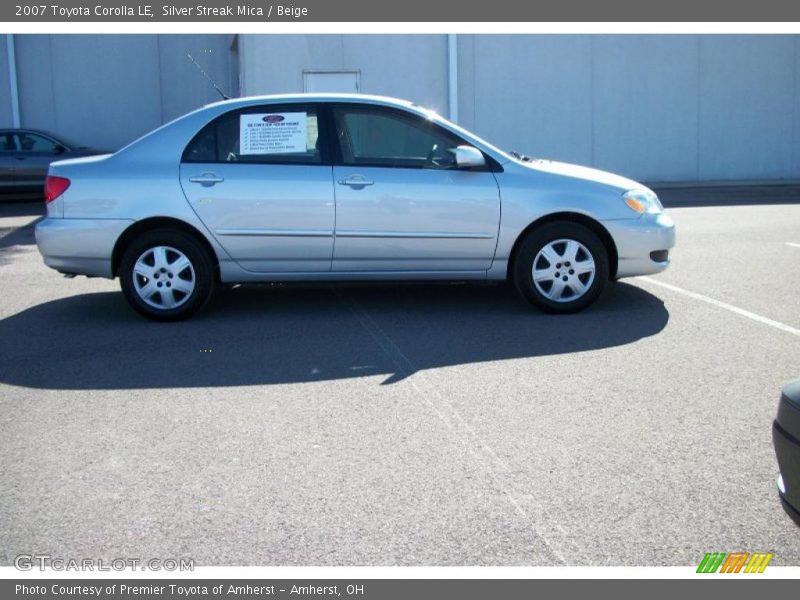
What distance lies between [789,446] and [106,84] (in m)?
22.5

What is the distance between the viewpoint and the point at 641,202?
7641 millimetres

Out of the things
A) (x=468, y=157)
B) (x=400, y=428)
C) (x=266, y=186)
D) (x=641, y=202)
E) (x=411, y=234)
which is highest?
(x=468, y=157)

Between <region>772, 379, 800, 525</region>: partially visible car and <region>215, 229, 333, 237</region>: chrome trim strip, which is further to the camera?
<region>215, 229, 333, 237</region>: chrome trim strip

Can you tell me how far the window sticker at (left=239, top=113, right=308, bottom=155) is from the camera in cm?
752

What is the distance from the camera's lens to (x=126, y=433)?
500 centimetres

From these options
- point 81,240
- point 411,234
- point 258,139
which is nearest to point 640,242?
point 411,234

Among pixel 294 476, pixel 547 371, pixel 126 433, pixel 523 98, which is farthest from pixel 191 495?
pixel 523 98

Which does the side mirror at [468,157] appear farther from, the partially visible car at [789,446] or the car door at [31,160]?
the car door at [31,160]

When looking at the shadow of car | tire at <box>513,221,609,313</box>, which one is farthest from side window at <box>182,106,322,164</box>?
tire at <box>513,221,609,313</box>

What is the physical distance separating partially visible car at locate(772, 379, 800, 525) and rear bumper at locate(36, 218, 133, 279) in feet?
17.3

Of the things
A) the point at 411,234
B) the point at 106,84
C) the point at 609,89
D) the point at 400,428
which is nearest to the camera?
the point at 400,428

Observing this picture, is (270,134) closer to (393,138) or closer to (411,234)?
(393,138)

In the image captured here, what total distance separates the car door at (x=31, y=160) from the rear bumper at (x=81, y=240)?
11.1 m

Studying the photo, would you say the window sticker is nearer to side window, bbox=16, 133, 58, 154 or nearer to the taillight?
the taillight
